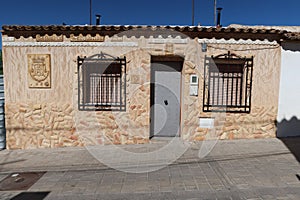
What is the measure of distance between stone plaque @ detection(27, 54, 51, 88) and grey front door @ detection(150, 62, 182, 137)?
3.16 meters

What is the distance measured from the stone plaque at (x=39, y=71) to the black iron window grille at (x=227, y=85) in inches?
187

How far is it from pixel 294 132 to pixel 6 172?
823cm

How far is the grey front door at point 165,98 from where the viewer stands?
6879mm

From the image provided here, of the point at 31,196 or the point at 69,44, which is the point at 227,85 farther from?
the point at 31,196

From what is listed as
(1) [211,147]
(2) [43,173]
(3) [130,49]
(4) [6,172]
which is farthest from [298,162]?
(4) [6,172]

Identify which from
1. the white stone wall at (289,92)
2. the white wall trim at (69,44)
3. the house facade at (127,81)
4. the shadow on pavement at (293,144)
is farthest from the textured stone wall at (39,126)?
the white stone wall at (289,92)

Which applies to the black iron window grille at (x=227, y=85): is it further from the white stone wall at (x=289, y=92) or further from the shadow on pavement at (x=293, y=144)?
the shadow on pavement at (x=293, y=144)

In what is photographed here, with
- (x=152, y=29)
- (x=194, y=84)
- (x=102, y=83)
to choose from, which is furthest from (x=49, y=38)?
(x=194, y=84)

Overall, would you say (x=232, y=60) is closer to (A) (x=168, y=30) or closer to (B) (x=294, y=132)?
(A) (x=168, y=30)

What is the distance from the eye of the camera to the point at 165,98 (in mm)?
7016

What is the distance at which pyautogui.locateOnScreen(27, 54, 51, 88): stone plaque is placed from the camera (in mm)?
6242

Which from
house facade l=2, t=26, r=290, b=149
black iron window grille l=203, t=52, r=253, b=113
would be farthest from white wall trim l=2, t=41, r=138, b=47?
black iron window grille l=203, t=52, r=253, b=113

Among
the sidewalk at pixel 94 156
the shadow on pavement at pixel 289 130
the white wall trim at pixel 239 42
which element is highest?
the white wall trim at pixel 239 42

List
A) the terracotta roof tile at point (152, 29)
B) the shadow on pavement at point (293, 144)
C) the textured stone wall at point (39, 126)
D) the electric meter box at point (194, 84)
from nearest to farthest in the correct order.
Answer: the shadow on pavement at point (293, 144) < the terracotta roof tile at point (152, 29) < the textured stone wall at point (39, 126) < the electric meter box at point (194, 84)
